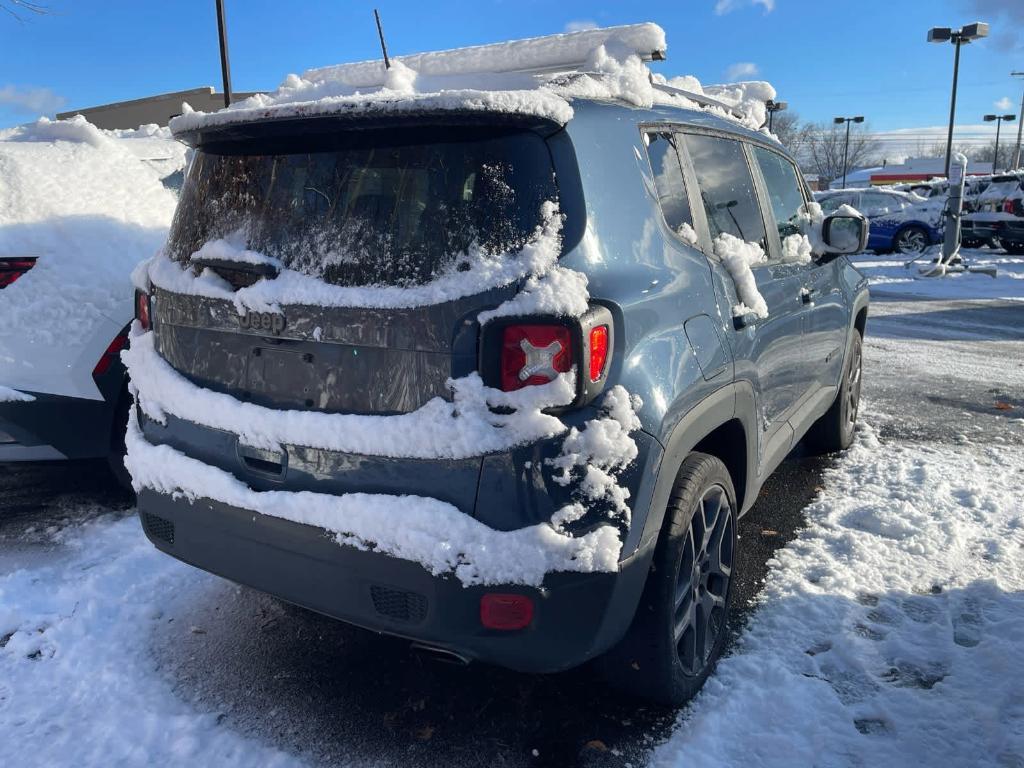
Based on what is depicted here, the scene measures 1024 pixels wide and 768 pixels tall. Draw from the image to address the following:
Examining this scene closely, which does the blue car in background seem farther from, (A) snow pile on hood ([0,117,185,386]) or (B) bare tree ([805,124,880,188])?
(B) bare tree ([805,124,880,188])

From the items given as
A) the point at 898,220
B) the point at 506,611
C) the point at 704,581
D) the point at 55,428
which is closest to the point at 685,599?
the point at 704,581

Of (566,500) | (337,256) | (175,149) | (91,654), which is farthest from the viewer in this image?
(175,149)

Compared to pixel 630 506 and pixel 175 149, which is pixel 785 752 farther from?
pixel 175 149

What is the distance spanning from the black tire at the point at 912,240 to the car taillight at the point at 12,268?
20.6 meters

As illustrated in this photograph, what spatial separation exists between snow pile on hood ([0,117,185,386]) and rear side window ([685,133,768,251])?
268cm

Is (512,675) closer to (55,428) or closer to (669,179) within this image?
(669,179)

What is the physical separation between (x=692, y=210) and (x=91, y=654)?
8.59ft

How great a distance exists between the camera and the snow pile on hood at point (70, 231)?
12.3ft

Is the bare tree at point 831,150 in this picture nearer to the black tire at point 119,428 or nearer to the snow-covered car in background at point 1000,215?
the snow-covered car in background at point 1000,215

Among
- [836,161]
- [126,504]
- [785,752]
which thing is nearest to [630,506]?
[785,752]

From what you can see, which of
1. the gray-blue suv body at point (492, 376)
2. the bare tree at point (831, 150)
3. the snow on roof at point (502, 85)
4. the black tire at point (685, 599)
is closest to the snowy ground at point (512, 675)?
the black tire at point (685, 599)

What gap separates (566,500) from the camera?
2.06 meters

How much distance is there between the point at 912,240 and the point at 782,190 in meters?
18.8

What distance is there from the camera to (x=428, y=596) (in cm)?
213
